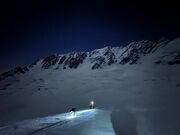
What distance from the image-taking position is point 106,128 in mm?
17281

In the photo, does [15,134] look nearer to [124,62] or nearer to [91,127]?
[91,127]

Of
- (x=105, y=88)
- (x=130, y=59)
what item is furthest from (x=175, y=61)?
(x=105, y=88)

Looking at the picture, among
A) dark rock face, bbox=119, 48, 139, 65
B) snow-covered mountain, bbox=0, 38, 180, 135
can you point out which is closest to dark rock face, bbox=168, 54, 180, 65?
snow-covered mountain, bbox=0, 38, 180, 135

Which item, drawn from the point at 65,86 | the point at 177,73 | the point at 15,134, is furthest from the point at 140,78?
the point at 15,134

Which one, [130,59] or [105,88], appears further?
[130,59]

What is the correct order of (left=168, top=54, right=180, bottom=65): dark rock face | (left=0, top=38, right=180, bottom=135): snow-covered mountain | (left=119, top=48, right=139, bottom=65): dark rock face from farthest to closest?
(left=119, top=48, right=139, bottom=65): dark rock face
(left=168, top=54, right=180, bottom=65): dark rock face
(left=0, top=38, right=180, bottom=135): snow-covered mountain

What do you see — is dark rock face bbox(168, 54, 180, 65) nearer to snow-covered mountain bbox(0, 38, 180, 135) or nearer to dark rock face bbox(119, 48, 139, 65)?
snow-covered mountain bbox(0, 38, 180, 135)

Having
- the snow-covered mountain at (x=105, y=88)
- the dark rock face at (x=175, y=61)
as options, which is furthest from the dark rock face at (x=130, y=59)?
the dark rock face at (x=175, y=61)

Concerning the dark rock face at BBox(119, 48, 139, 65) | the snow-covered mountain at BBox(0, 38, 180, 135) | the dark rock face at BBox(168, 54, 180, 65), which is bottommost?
the snow-covered mountain at BBox(0, 38, 180, 135)

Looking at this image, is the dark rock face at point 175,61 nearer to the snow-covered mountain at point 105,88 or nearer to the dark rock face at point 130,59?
the snow-covered mountain at point 105,88

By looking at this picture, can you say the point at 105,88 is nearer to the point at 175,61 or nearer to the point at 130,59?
the point at 175,61

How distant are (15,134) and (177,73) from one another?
11886 cm

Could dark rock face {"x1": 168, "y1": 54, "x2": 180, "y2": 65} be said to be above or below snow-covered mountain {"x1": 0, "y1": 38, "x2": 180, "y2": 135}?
above

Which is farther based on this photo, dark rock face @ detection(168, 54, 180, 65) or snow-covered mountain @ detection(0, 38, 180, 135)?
dark rock face @ detection(168, 54, 180, 65)
